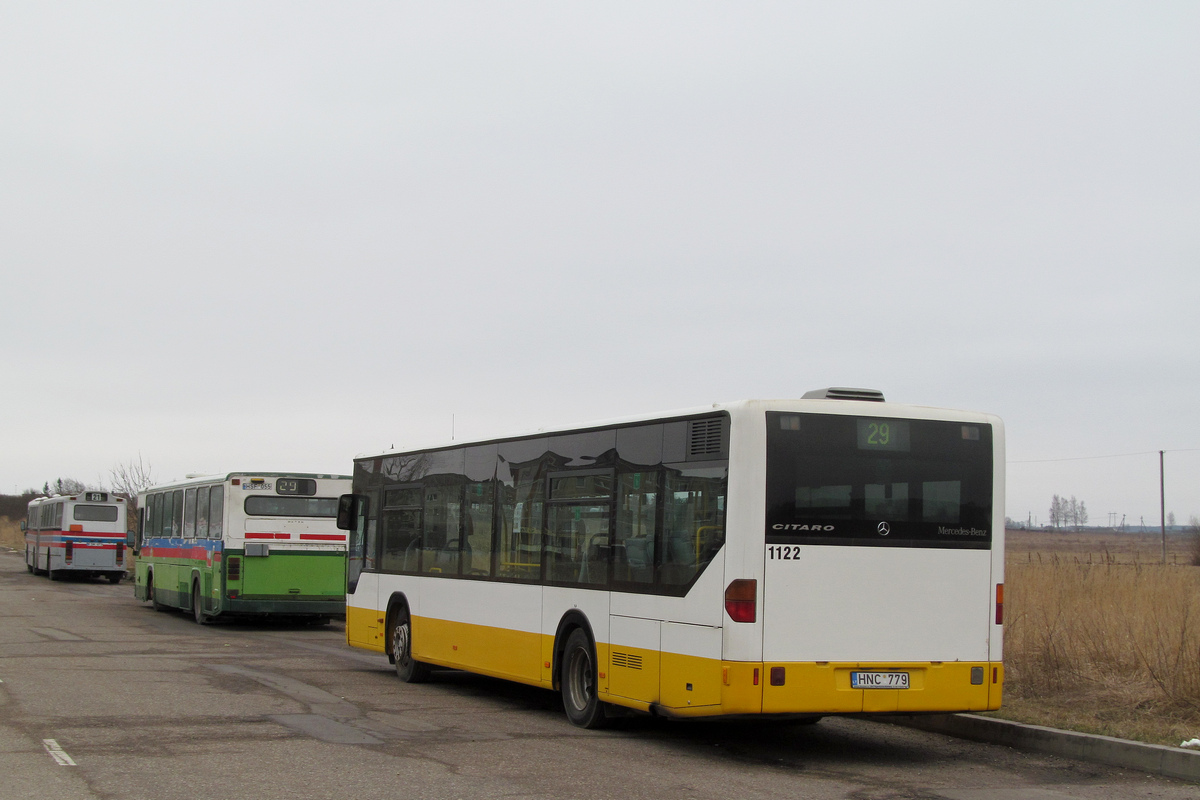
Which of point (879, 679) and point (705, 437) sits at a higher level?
point (705, 437)

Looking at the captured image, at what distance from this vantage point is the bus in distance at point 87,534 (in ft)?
136

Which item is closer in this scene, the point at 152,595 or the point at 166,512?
the point at 166,512

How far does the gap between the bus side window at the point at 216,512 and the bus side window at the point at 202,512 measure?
295 mm

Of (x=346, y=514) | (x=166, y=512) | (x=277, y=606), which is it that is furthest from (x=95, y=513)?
(x=346, y=514)

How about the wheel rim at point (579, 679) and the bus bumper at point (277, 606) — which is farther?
the bus bumper at point (277, 606)

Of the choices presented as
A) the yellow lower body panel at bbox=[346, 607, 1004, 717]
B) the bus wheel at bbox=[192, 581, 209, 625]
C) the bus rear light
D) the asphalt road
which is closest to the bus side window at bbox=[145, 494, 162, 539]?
the bus wheel at bbox=[192, 581, 209, 625]

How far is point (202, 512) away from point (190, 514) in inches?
40.4

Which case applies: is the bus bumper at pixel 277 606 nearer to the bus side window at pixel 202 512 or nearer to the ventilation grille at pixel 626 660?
the bus side window at pixel 202 512

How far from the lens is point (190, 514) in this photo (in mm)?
25172

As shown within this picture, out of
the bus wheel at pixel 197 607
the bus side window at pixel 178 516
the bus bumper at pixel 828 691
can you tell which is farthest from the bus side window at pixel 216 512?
the bus bumper at pixel 828 691

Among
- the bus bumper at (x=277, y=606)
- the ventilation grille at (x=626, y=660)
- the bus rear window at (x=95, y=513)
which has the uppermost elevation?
the bus rear window at (x=95, y=513)

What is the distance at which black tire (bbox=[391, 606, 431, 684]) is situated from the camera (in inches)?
589

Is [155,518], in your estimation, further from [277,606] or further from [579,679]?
[579,679]

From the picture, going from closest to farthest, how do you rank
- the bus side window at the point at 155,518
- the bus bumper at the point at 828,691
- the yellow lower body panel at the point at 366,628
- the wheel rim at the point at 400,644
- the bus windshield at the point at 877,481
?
the bus bumper at the point at 828,691, the bus windshield at the point at 877,481, the wheel rim at the point at 400,644, the yellow lower body panel at the point at 366,628, the bus side window at the point at 155,518
